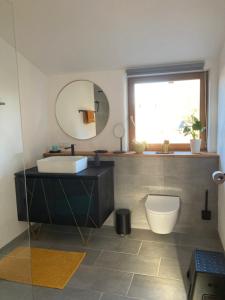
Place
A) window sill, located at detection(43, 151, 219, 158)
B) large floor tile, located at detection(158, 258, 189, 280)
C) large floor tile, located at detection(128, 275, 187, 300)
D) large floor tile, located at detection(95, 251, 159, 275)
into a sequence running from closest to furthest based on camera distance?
large floor tile, located at detection(128, 275, 187, 300), large floor tile, located at detection(158, 258, 189, 280), large floor tile, located at detection(95, 251, 159, 275), window sill, located at detection(43, 151, 219, 158)

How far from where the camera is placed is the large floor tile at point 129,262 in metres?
2.34

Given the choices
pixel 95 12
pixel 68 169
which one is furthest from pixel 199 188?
pixel 95 12

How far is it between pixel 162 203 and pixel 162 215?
1.00 feet

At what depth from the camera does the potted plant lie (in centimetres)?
286

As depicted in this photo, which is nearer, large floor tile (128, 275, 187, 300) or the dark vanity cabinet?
large floor tile (128, 275, 187, 300)

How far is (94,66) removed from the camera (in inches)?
124

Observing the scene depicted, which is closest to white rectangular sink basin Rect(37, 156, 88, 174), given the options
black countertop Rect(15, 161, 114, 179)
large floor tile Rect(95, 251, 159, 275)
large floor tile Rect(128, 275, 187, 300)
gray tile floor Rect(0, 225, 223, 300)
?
black countertop Rect(15, 161, 114, 179)

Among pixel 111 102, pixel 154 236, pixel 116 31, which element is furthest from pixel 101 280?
pixel 116 31

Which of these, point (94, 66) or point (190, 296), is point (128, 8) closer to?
point (94, 66)

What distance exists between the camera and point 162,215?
252cm

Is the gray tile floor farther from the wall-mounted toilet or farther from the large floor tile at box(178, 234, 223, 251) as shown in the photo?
the wall-mounted toilet

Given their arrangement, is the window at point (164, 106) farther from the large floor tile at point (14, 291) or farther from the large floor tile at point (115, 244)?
the large floor tile at point (14, 291)

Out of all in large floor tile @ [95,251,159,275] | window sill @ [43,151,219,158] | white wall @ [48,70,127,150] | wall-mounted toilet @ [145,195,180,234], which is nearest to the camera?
large floor tile @ [95,251,159,275]

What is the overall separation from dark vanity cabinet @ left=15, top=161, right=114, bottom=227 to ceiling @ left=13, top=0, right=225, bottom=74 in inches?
53.1
